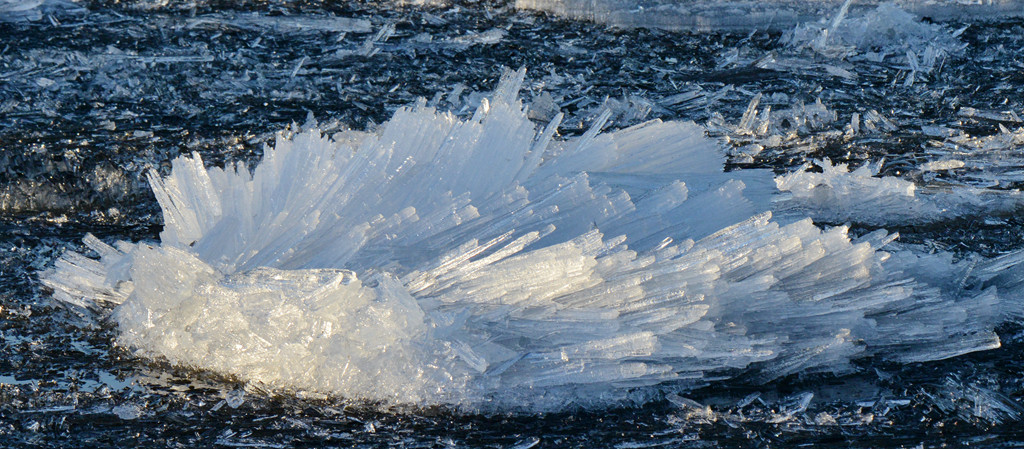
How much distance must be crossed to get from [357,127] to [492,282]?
39.1 inches

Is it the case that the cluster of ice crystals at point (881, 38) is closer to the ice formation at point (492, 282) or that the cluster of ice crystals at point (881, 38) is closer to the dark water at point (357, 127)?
the dark water at point (357, 127)

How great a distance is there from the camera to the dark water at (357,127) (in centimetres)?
148

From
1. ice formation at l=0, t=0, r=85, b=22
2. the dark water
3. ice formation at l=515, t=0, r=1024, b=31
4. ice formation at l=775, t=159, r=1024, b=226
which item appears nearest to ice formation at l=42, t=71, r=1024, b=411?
the dark water

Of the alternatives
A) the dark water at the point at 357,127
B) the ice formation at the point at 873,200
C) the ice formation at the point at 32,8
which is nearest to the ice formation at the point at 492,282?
the dark water at the point at 357,127

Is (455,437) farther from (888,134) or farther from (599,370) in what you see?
(888,134)

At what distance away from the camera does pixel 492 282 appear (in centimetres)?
155

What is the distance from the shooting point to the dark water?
1479 millimetres

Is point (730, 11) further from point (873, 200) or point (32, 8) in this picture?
point (32, 8)

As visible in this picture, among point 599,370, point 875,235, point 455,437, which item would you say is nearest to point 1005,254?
point 875,235

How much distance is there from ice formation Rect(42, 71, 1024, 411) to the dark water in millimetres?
51

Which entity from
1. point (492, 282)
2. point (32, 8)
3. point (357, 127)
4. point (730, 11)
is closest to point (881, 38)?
point (730, 11)

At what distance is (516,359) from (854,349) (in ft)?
1.76

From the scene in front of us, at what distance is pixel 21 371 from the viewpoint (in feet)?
5.21

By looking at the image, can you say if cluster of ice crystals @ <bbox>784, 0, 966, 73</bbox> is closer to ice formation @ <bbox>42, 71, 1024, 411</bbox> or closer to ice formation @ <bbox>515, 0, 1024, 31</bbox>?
ice formation @ <bbox>515, 0, 1024, 31</bbox>
